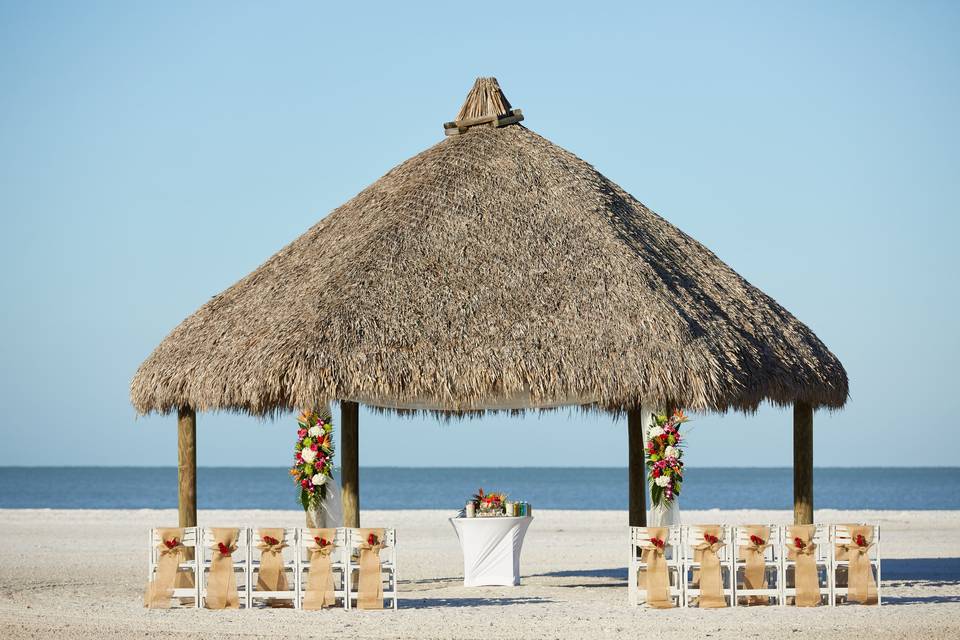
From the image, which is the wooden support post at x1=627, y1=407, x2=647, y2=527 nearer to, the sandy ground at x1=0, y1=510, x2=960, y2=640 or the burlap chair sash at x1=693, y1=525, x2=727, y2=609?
the sandy ground at x1=0, y1=510, x2=960, y2=640

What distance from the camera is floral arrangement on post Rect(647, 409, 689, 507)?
37.3 ft

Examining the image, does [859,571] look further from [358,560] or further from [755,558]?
[358,560]

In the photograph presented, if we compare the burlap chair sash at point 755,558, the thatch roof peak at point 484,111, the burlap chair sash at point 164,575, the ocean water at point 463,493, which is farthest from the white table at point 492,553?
the ocean water at point 463,493

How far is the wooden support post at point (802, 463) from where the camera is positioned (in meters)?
12.2

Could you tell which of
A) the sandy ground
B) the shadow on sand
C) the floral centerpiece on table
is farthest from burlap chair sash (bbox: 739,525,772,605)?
the floral centerpiece on table

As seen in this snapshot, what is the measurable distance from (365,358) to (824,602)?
4.45 meters

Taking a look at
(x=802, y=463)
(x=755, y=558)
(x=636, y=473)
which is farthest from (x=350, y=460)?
(x=802, y=463)

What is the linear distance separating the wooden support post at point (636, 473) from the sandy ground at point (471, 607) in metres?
0.72

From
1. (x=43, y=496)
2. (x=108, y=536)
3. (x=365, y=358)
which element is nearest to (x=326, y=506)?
(x=365, y=358)

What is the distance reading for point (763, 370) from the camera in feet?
38.7

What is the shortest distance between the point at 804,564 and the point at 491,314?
3.39 metres

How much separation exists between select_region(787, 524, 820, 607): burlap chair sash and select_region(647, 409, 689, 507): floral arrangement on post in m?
1.10

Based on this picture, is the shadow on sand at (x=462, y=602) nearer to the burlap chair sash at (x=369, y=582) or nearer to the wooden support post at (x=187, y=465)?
the burlap chair sash at (x=369, y=582)

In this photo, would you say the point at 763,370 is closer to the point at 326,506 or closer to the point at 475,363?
the point at 475,363
